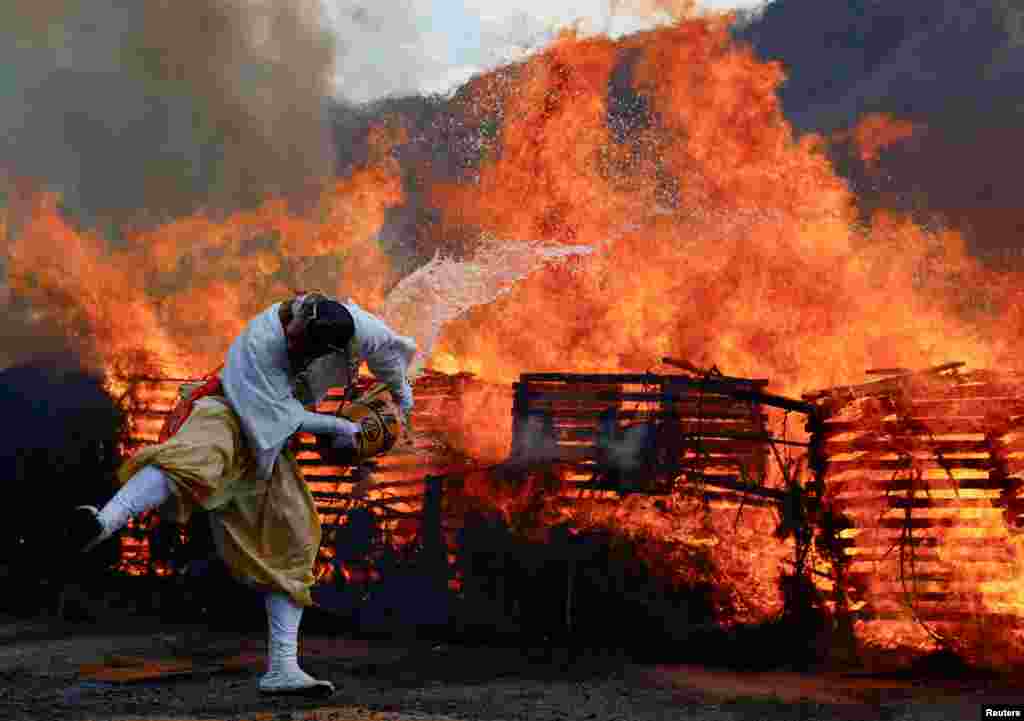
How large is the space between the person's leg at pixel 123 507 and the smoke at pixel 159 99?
10155 millimetres

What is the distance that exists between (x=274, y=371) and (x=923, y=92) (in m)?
26.0

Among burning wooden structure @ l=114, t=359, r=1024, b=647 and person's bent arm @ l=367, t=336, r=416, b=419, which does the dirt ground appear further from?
person's bent arm @ l=367, t=336, r=416, b=419

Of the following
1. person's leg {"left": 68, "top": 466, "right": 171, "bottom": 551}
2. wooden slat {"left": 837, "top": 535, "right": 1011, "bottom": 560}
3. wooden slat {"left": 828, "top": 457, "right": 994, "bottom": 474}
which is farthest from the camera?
wooden slat {"left": 828, "top": 457, "right": 994, "bottom": 474}

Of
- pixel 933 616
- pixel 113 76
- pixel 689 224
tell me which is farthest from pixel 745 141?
pixel 113 76

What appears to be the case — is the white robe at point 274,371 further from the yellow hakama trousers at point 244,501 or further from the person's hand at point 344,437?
the person's hand at point 344,437

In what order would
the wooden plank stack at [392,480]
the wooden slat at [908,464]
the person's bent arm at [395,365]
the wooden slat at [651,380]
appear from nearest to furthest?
1. the person's bent arm at [395,365]
2. the wooden slat at [908,464]
3. the wooden slat at [651,380]
4. the wooden plank stack at [392,480]

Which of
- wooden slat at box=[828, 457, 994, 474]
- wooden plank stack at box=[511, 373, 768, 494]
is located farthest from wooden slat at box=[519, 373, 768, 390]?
wooden slat at box=[828, 457, 994, 474]

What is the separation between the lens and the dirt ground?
573 cm

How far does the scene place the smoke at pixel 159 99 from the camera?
49.3 feet

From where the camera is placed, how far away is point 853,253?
463 inches

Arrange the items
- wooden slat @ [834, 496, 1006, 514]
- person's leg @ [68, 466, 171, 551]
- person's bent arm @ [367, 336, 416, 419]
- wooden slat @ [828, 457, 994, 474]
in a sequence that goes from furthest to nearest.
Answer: wooden slat @ [828, 457, 994, 474] < wooden slat @ [834, 496, 1006, 514] < person's bent arm @ [367, 336, 416, 419] < person's leg @ [68, 466, 171, 551]

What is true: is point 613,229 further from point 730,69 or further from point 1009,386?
point 1009,386

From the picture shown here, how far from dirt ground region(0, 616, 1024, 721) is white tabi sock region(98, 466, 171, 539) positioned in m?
0.84

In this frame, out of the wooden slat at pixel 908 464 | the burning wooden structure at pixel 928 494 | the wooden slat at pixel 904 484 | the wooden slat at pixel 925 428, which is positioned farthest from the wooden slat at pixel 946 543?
the wooden slat at pixel 925 428
